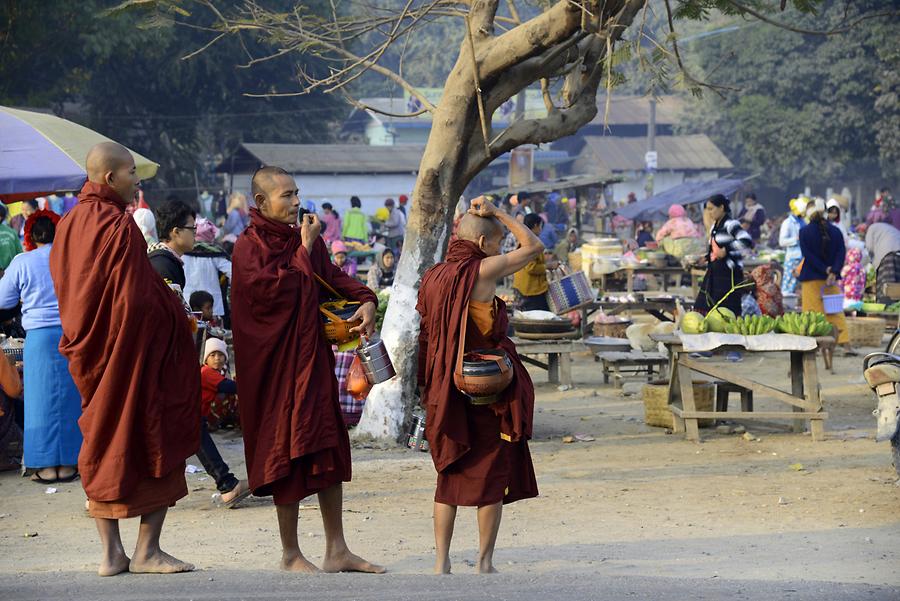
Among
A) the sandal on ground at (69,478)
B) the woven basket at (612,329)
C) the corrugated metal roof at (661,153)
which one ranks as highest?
the corrugated metal roof at (661,153)

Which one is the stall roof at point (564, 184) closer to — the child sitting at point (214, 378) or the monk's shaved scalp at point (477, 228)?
the child sitting at point (214, 378)

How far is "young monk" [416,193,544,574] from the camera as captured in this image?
525cm

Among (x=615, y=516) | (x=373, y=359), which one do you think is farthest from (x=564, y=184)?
(x=373, y=359)

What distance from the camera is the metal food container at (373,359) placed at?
539cm

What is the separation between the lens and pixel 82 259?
4.78 meters

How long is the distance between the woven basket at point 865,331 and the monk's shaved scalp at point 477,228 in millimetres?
10787

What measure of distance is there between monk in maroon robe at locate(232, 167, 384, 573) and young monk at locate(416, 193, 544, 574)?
1.45 ft

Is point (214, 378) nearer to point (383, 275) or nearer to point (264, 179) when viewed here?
point (264, 179)

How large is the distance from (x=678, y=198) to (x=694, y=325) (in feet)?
71.3

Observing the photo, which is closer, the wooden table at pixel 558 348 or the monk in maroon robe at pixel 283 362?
the monk in maroon robe at pixel 283 362

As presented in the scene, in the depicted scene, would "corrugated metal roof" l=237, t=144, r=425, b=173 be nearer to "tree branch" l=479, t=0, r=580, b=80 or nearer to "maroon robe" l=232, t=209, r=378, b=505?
"tree branch" l=479, t=0, r=580, b=80

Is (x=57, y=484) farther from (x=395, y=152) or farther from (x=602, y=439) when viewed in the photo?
(x=395, y=152)

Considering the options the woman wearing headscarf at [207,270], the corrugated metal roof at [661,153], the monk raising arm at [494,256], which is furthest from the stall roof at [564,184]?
the monk raising arm at [494,256]

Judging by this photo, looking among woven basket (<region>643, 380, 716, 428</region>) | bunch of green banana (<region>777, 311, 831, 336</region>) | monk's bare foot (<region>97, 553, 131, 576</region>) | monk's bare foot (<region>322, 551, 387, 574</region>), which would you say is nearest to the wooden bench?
woven basket (<region>643, 380, 716, 428</region>)
